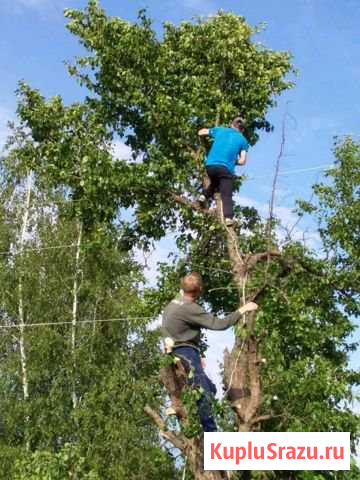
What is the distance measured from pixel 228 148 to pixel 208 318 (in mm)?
3458

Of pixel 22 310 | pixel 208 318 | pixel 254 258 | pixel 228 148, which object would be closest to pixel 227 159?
pixel 228 148

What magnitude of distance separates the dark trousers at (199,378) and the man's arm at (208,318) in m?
0.42

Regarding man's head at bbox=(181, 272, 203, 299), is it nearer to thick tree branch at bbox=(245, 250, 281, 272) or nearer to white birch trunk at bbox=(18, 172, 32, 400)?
thick tree branch at bbox=(245, 250, 281, 272)

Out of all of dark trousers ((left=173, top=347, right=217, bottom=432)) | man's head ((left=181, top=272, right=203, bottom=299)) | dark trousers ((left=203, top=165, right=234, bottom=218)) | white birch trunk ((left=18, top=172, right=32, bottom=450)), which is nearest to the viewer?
man's head ((left=181, top=272, right=203, bottom=299))

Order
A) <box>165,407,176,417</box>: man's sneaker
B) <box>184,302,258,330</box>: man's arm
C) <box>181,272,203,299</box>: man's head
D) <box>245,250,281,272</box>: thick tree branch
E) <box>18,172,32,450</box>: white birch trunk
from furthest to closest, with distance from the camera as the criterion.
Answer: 1. <box>18,172,32,450</box>: white birch trunk
2. <box>245,250,281,272</box>: thick tree branch
3. <box>165,407,176,417</box>: man's sneaker
4. <box>181,272,203,299</box>: man's head
5. <box>184,302,258,330</box>: man's arm

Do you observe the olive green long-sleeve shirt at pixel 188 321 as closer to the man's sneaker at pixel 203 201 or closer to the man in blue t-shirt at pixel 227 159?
the man in blue t-shirt at pixel 227 159

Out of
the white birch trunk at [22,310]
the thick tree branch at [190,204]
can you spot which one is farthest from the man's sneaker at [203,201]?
the white birch trunk at [22,310]

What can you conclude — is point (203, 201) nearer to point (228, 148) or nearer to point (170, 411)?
point (228, 148)

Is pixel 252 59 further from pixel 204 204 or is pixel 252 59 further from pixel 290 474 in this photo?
pixel 290 474

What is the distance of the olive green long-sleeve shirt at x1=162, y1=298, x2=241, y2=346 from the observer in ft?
28.3

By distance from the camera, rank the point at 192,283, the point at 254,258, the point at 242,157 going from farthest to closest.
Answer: the point at 242,157 < the point at 254,258 < the point at 192,283

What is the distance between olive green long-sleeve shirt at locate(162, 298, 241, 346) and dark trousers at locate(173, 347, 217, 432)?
0.11 m

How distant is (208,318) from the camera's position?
8.67 meters

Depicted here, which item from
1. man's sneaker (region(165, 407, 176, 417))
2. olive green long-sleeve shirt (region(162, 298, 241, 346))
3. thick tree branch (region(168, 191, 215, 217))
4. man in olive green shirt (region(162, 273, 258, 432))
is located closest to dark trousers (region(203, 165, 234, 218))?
thick tree branch (region(168, 191, 215, 217))
